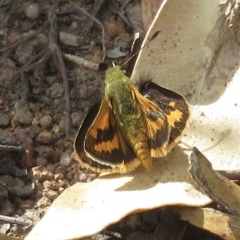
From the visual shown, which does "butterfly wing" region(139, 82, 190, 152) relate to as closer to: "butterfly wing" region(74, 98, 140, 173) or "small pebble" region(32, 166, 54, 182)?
"butterfly wing" region(74, 98, 140, 173)

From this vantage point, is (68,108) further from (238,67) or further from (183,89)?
(238,67)

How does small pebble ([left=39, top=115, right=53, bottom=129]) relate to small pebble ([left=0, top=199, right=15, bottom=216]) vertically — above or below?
above

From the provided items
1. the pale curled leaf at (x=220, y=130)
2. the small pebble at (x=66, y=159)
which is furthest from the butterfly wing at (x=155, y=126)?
the small pebble at (x=66, y=159)

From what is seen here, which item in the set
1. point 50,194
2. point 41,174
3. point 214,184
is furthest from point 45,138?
point 214,184

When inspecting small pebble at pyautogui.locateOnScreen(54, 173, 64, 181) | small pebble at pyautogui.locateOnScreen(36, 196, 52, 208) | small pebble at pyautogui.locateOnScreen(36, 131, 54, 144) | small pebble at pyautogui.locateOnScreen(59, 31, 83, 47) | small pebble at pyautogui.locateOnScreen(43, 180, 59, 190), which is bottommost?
small pebble at pyautogui.locateOnScreen(36, 196, 52, 208)

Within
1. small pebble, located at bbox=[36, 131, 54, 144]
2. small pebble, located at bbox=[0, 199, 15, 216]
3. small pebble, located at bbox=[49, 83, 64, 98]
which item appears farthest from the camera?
small pebble, located at bbox=[49, 83, 64, 98]

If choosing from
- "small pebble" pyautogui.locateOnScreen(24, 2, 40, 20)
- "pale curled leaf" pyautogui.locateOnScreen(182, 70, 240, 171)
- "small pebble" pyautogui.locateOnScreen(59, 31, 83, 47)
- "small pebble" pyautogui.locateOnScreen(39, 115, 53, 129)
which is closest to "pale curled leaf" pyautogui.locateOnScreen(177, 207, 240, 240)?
"pale curled leaf" pyautogui.locateOnScreen(182, 70, 240, 171)

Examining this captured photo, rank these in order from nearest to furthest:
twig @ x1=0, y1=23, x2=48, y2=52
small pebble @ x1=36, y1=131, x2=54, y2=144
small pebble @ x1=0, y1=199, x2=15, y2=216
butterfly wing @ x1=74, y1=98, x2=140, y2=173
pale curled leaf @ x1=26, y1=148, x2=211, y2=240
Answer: pale curled leaf @ x1=26, y1=148, x2=211, y2=240
butterfly wing @ x1=74, y1=98, x2=140, y2=173
small pebble @ x1=0, y1=199, x2=15, y2=216
small pebble @ x1=36, y1=131, x2=54, y2=144
twig @ x1=0, y1=23, x2=48, y2=52
